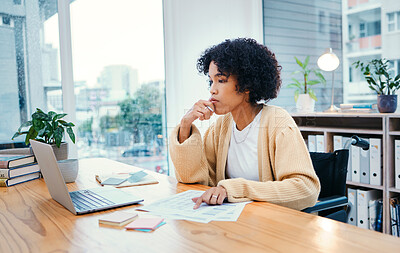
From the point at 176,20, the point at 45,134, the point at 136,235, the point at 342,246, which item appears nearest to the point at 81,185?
the point at 45,134

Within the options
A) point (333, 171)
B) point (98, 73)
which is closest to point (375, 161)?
point (333, 171)

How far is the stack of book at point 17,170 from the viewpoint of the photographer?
165 cm

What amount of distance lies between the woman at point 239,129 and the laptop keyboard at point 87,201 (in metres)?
0.39

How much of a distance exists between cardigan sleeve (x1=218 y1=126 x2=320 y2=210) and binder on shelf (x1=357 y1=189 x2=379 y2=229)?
143 centimetres

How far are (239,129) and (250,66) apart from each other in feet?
1.00

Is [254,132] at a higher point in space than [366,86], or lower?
lower

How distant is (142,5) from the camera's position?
346cm

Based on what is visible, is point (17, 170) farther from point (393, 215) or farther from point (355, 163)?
point (393, 215)

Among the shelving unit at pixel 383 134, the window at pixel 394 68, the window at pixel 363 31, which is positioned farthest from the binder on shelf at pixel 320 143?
the window at pixel 363 31

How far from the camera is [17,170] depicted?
5.54 feet

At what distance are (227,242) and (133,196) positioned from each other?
0.55 metres

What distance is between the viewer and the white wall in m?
3.40

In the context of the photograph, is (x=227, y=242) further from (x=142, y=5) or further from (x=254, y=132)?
(x=142, y=5)

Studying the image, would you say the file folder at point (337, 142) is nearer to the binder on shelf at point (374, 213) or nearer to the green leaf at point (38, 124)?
the binder on shelf at point (374, 213)
